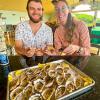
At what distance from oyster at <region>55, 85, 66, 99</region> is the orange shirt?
0.43 meters

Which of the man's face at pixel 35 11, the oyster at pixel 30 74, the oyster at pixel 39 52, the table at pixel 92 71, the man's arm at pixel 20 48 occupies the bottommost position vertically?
the table at pixel 92 71

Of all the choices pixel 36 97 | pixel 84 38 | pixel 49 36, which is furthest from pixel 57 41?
pixel 36 97

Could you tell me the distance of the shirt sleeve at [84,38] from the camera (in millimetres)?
1032

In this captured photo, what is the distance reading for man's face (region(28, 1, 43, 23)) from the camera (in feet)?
3.25

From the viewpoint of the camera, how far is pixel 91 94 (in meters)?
0.67

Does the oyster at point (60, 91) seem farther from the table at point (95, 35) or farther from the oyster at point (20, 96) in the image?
the table at point (95, 35)

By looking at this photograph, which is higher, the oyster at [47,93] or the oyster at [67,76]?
the oyster at [67,76]

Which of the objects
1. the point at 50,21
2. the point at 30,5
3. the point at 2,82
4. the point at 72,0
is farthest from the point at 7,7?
the point at 2,82

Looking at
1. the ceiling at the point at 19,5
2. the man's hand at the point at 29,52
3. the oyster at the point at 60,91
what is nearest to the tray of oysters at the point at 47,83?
the oyster at the point at 60,91

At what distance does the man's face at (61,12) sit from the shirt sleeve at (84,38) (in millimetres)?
98

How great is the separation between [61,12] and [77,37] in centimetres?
17

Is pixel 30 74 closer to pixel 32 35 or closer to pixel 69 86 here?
pixel 69 86

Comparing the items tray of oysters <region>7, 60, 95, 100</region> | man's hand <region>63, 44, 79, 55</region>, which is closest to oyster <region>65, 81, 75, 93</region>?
tray of oysters <region>7, 60, 95, 100</region>

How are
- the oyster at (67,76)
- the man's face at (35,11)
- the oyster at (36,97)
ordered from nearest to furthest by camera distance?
the oyster at (36,97) < the oyster at (67,76) < the man's face at (35,11)
